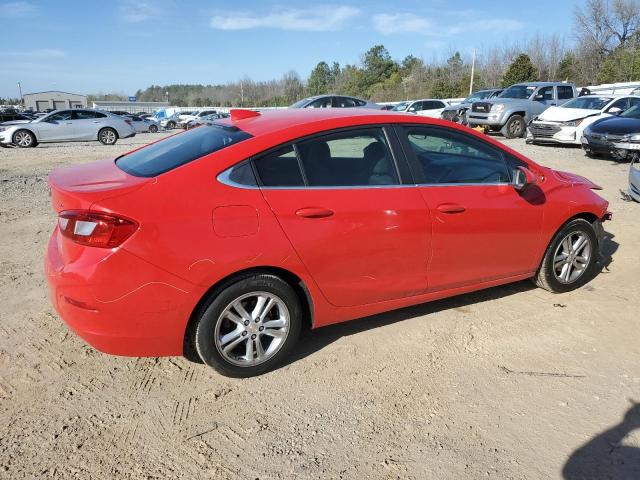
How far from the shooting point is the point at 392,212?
3.30 m

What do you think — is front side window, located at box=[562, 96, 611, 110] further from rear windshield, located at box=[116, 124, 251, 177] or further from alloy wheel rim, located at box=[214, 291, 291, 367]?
alloy wheel rim, located at box=[214, 291, 291, 367]

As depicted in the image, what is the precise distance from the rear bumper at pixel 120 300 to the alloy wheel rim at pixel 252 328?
25 cm

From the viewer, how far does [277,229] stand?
2.95 metres

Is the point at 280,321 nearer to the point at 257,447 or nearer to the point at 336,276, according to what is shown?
the point at 336,276

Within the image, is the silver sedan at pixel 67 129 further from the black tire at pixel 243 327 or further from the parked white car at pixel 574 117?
the black tire at pixel 243 327

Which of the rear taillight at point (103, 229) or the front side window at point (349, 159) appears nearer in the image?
the rear taillight at point (103, 229)

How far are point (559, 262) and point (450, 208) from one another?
59.2 inches

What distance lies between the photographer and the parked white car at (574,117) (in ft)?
48.4

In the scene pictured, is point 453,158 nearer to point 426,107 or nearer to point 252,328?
point 252,328

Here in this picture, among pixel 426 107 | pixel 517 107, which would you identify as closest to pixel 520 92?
pixel 517 107

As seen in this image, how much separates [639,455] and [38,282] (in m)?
4.73

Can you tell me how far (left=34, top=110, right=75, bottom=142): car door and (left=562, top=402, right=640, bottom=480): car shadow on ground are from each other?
68.5 feet

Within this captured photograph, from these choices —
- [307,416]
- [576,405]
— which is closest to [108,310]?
[307,416]

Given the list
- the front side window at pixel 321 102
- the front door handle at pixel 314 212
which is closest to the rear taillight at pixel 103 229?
the front door handle at pixel 314 212
